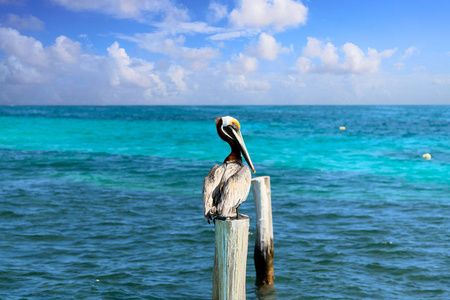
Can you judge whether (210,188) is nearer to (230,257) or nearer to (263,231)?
(230,257)

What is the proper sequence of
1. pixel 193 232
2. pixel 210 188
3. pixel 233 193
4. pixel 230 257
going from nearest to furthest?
pixel 233 193, pixel 230 257, pixel 210 188, pixel 193 232

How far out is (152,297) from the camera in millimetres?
8633

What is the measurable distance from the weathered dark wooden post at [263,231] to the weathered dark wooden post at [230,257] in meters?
A: 2.51

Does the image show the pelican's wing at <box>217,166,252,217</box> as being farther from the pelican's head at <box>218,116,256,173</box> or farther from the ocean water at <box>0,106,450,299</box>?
the ocean water at <box>0,106,450,299</box>

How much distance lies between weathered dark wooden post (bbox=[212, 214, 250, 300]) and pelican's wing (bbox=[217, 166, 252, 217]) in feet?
0.52

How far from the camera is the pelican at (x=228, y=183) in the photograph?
5426mm

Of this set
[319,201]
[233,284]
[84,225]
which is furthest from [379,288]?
[84,225]

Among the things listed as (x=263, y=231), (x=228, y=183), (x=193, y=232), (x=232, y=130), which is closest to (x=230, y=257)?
(x=228, y=183)

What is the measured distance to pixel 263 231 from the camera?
854cm

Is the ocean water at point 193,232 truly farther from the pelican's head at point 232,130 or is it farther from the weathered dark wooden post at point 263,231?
the pelican's head at point 232,130

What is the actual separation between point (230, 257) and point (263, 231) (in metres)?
3.10

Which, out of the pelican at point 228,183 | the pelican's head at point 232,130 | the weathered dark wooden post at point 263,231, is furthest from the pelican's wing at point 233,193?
the weathered dark wooden post at point 263,231

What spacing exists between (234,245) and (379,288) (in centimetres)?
491

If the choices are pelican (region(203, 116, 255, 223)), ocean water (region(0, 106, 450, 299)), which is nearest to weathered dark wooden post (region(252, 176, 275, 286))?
ocean water (region(0, 106, 450, 299))
